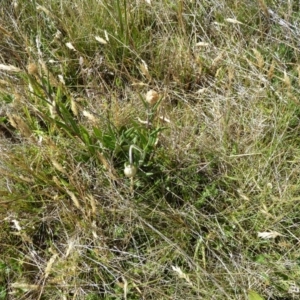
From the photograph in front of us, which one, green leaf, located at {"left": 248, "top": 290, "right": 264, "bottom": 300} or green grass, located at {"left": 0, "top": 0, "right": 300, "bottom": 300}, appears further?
green grass, located at {"left": 0, "top": 0, "right": 300, "bottom": 300}

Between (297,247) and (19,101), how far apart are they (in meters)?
0.96

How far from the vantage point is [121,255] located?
1351 millimetres

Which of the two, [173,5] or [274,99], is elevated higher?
[173,5]

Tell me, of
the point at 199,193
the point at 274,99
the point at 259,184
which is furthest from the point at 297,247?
the point at 274,99

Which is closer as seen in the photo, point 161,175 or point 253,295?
point 253,295

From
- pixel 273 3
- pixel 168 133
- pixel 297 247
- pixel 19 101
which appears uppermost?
pixel 273 3

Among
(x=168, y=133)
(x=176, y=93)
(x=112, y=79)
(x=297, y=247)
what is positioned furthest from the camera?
(x=112, y=79)

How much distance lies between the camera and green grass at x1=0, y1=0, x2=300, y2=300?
1.31 metres

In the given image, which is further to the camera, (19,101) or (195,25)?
(195,25)

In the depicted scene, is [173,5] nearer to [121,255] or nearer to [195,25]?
[195,25]

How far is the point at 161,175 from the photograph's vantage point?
1426 mm

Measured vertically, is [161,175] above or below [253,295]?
above

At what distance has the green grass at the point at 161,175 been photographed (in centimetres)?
131

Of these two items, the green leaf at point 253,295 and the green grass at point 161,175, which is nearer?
the green leaf at point 253,295
